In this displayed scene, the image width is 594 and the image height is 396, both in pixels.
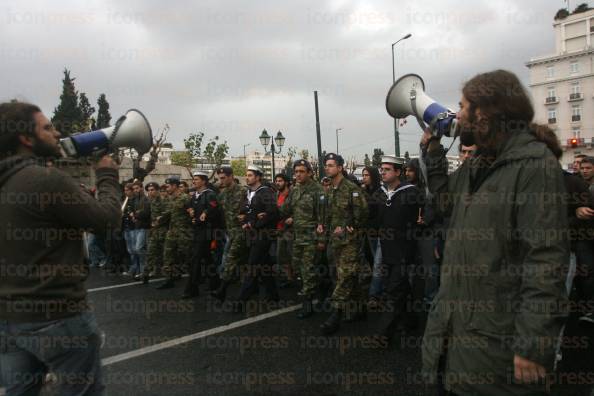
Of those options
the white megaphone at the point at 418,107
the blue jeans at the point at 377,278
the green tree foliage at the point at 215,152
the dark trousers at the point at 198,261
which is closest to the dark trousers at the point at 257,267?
the dark trousers at the point at 198,261

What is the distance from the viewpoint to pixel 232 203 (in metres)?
7.25

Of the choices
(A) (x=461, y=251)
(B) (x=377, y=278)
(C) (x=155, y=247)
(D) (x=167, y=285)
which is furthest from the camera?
(C) (x=155, y=247)

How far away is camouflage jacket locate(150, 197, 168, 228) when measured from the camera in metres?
8.66

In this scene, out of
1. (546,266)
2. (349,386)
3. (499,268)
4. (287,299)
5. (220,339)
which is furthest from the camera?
(287,299)

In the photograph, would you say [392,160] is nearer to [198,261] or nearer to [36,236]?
[198,261]

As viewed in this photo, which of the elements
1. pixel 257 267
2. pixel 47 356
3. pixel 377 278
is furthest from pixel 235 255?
pixel 47 356

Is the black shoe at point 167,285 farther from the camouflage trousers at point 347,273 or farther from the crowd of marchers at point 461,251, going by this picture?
the crowd of marchers at point 461,251

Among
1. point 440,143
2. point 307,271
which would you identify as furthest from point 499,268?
point 307,271

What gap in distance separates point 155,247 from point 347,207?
4800mm

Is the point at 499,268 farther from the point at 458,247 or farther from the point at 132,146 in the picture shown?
the point at 132,146

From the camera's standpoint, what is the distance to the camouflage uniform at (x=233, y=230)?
6.63 m

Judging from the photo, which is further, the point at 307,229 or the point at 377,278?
the point at 377,278

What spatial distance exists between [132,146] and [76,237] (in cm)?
79

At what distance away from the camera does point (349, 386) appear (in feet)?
12.0
